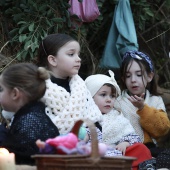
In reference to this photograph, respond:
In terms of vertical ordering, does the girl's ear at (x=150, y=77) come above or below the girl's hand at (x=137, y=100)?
above

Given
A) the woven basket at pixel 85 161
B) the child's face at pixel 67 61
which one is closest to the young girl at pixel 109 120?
the child's face at pixel 67 61

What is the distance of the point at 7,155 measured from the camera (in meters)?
3.15

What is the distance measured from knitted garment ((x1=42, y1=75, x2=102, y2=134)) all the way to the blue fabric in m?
1.59

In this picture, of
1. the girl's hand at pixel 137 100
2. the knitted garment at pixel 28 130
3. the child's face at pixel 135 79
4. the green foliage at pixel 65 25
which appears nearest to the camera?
the knitted garment at pixel 28 130

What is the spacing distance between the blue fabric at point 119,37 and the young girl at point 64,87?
147 cm

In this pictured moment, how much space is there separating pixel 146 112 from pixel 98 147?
2.02m

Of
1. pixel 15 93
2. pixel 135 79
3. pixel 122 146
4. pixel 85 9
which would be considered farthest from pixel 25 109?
pixel 85 9

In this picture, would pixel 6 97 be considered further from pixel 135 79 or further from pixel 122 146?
pixel 135 79

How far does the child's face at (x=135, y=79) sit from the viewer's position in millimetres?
4922

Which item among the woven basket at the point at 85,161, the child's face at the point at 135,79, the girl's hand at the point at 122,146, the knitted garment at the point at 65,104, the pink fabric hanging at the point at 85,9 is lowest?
the woven basket at the point at 85,161

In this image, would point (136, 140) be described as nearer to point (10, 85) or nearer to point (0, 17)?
point (10, 85)

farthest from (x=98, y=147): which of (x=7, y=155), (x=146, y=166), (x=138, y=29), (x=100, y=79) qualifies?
(x=138, y=29)

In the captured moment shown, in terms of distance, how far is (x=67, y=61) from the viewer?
4.02 m

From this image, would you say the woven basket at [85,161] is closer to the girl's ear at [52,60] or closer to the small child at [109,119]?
the girl's ear at [52,60]
